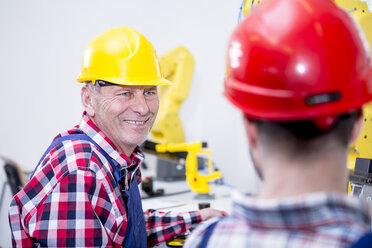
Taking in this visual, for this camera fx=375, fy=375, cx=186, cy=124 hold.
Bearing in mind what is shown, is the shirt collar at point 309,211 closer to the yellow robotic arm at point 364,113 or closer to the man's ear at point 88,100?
the yellow robotic arm at point 364,113

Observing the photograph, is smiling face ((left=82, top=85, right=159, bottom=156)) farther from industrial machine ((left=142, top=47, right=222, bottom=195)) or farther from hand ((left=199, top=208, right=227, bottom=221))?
industrial machine ((left=142, top=47, right=222, bottom=195))

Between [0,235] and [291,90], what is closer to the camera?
[291,90]

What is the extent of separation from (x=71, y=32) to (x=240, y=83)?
10.5 feet

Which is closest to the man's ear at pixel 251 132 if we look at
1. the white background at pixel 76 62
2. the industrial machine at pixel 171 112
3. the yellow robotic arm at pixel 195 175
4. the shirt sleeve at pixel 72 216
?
the shirt sleeve at pixel 72 216

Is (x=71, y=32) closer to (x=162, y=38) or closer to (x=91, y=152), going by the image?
(x=162, y=38)

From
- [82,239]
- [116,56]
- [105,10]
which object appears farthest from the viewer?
[105,10]

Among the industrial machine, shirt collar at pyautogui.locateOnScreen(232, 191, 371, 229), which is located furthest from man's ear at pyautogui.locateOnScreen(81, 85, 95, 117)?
the industrial machine

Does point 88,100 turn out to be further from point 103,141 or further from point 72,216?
point 72,216

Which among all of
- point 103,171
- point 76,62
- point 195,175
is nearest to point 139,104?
point 103,171

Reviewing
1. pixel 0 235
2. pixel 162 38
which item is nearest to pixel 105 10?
pixel 162 38

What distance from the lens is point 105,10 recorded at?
3674 millimetres

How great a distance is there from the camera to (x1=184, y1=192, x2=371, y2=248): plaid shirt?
21.2 inches

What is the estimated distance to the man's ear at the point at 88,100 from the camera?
147 cm

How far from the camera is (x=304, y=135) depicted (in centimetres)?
59
